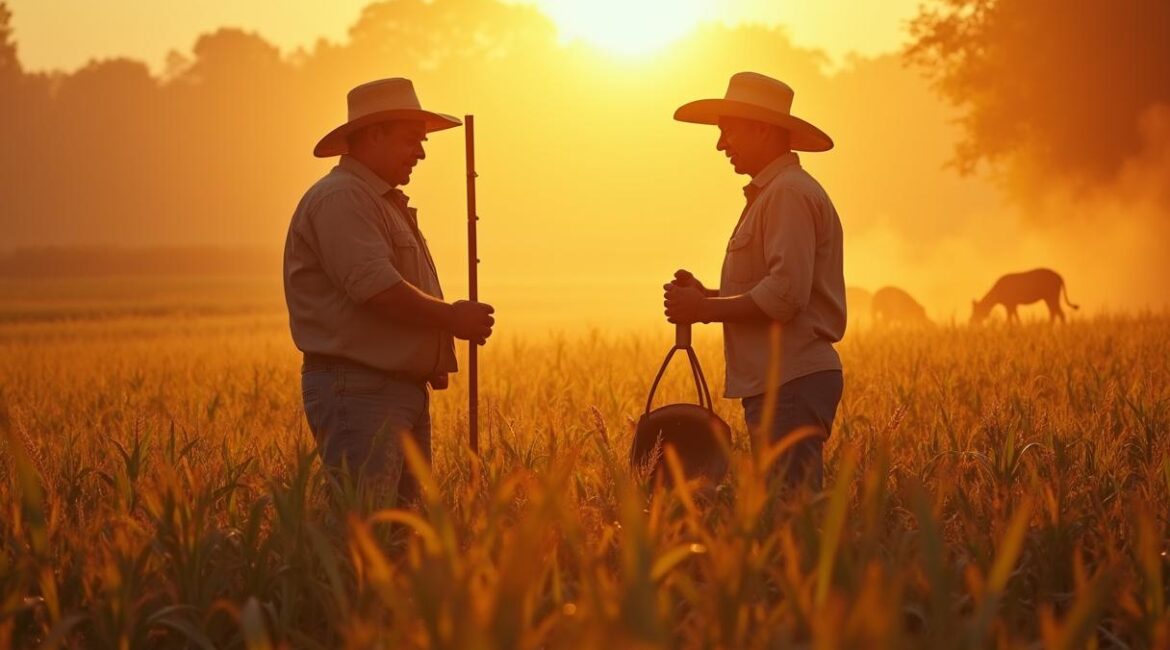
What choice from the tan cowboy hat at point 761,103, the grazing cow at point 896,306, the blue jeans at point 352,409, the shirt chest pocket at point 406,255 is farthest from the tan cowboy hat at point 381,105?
the grazing cow at point 896,306

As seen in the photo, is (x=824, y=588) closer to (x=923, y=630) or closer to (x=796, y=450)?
(x=923, y=630)

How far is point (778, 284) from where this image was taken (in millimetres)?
5207

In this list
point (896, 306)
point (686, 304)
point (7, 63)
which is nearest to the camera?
point (686, 304)

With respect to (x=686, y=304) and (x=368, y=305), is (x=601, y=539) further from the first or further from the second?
(x=368, y=305)

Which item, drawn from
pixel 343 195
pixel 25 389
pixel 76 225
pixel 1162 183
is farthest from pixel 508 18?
pixel 343 195

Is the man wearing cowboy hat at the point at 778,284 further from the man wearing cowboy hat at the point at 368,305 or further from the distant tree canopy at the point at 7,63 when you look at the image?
the distant tree canopy at the point at 7,63

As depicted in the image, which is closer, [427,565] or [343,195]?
[427,565]

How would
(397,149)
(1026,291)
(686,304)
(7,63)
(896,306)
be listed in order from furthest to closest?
(7,63) < (896,306) < (1026,291) < (397,149) < (686,304)

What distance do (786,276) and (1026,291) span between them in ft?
65.3

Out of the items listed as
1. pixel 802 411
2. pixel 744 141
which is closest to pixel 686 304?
pixel 802 411

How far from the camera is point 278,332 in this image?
2464 cm

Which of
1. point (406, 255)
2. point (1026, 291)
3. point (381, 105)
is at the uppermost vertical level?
point (381, 105)

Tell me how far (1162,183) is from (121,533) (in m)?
26.4

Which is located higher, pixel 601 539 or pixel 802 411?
pixel 802 411
